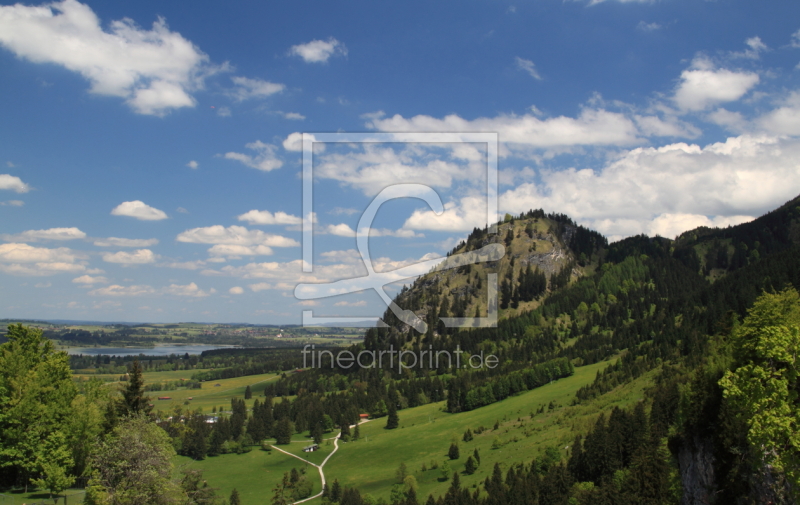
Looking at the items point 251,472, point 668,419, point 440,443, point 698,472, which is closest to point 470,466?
point 440,443

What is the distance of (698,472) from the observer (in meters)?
Result: 49.4

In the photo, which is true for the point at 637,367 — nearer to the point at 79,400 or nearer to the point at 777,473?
the point at 777,473

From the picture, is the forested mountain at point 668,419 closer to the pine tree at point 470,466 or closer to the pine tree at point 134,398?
the pine tree at point 134,398

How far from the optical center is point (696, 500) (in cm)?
4988

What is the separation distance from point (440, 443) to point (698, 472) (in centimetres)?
9996

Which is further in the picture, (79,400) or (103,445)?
(79,400)

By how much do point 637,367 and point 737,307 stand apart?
1436 inches

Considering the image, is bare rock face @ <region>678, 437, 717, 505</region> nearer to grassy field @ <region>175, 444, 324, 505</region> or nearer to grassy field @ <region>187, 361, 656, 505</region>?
grassy field @ <region>187, 361, 656, 505</region>

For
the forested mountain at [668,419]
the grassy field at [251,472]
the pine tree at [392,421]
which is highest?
the forested mountain at [668,419]

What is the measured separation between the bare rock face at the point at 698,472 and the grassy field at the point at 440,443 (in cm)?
4890

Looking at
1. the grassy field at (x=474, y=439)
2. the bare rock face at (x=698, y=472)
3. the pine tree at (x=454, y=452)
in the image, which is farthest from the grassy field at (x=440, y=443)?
the bare rock face at (x=698, y=472)

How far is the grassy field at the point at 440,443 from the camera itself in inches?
4437

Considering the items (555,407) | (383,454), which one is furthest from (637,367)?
(383,454)

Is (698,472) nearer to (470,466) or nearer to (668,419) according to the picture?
(668,419)
